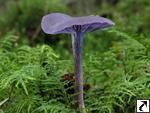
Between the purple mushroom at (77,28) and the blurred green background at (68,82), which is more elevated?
the purple mushroom at (77,28)

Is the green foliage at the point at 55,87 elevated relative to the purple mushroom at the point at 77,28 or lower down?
lower down

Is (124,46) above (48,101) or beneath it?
above

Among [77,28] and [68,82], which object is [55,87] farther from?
[77,28]

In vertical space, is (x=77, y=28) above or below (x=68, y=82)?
above

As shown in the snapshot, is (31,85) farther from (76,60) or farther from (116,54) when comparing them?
(116,54)

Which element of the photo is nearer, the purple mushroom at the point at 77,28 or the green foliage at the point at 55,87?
the purple mushroom at the point at 77,28

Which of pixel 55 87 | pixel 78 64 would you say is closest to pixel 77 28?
pixel 78 64

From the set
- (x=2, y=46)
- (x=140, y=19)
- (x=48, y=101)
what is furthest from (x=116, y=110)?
(x=140, y=19)
